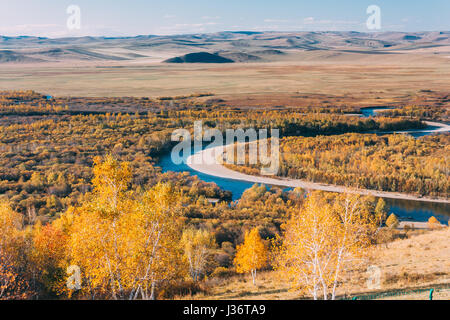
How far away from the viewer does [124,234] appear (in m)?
12.6

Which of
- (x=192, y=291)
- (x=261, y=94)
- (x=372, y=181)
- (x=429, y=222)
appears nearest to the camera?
(x=192, y=291)

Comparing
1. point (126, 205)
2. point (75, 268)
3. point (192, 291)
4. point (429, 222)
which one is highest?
point (126, 205)

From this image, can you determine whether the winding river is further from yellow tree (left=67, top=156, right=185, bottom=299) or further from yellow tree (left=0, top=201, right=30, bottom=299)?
yellow tree (left=67, top=156, right=185, bottom=299)

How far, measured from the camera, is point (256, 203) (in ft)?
164

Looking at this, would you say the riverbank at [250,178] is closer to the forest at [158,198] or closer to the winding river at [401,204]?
the winding river at [401,204]

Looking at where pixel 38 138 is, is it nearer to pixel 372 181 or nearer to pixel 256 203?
pixel 256 203

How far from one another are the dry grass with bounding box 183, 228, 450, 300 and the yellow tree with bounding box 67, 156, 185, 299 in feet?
13.0

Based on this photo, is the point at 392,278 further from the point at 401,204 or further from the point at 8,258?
the point at 401,204

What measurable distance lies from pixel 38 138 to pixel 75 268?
276ft

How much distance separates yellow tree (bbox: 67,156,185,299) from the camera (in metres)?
12.1

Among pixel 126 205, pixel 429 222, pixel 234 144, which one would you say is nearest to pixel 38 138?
pixel 234 144

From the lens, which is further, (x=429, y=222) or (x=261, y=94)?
(x=261, y=94)

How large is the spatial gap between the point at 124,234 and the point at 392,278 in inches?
480
